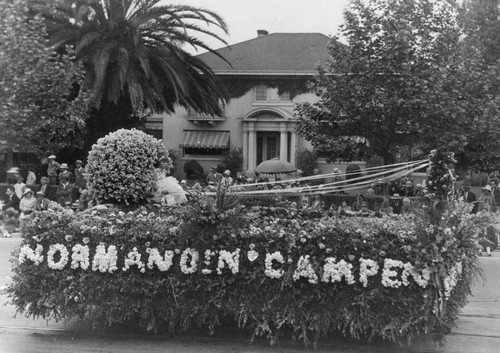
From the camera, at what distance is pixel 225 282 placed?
6.28 metres

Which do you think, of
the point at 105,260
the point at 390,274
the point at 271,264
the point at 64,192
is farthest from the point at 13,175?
the point at 390,274

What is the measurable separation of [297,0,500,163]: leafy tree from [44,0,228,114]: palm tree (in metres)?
7.55

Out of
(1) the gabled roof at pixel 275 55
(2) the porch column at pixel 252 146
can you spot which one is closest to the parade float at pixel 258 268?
(1) the gabled roof at pixel 275 55

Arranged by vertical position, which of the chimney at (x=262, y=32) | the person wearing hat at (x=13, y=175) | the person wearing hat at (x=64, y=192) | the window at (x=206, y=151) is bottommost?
the person wearing hat at (x=64, y=192)

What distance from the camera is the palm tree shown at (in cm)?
2342

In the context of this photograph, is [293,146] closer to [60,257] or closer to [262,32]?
[262,32]

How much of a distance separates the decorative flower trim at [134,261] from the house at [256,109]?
25.1 meters

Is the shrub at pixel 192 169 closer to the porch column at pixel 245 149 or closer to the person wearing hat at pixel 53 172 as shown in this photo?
the porch column at pixel 245 149

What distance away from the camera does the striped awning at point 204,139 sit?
32.8m

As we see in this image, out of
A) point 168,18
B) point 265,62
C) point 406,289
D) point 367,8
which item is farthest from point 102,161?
point 265,62

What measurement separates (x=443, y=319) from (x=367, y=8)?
553 inches

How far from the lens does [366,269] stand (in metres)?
6.08

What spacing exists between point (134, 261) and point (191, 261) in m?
0.59

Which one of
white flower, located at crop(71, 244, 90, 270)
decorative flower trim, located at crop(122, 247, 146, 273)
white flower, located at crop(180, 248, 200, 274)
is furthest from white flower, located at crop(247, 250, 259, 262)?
white flower, located at crop(71, 244, 90, 270)
